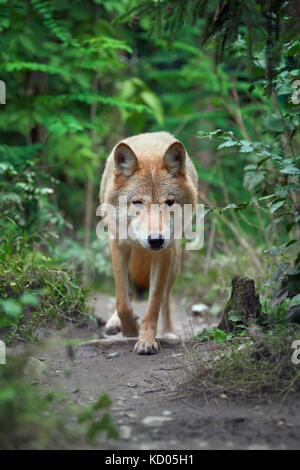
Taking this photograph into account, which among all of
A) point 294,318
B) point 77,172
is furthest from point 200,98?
point 294,318

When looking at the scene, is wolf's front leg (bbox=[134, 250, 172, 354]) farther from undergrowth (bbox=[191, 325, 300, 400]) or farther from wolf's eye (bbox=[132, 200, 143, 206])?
undergrowth (bbox=[191, 325, 300, 400])

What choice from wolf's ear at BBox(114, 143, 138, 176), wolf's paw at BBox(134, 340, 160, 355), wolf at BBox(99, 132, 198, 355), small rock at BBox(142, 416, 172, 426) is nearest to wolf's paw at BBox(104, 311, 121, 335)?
wolf at BBox(99, 132, 198, 355)

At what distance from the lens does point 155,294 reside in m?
4.41

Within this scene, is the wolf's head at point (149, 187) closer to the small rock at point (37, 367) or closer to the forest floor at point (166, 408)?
the forest floor at point (166, 408)

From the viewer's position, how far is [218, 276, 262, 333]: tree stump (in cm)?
376

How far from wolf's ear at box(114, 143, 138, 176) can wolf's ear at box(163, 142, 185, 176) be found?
0.28 metres

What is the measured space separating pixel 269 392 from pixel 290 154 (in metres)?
2.20

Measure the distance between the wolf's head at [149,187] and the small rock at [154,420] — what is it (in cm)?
162

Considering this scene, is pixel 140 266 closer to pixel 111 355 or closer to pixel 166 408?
pixel 111 355

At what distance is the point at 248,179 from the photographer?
4.80 m

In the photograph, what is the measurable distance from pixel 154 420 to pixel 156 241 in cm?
152

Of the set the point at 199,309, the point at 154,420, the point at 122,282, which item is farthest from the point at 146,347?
the point at 199,309

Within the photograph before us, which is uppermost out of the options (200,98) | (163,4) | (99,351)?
(200,98)
